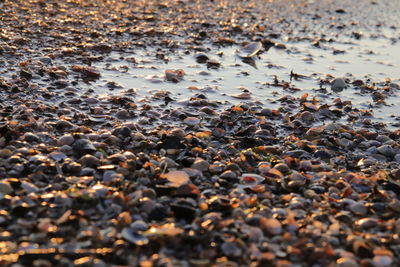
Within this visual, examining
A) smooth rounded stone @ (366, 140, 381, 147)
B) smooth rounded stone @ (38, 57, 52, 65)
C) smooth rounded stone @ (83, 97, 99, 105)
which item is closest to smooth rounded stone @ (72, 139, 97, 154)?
smooth rounded stone @ (83, 97, 99, 105)

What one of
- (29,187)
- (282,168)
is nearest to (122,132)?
(29,187)

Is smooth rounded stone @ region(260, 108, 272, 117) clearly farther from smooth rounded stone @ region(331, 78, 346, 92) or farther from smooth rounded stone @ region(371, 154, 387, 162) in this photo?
smooth rounded stone @ region(331, 78, 346, 92)

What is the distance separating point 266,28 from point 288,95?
229 inches

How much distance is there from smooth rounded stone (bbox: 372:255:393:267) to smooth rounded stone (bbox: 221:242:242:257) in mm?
903

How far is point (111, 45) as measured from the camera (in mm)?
8766

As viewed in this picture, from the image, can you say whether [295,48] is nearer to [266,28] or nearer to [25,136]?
[266,28]

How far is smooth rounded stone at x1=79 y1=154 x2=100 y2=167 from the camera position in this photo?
13.4ft

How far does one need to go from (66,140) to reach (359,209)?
9.11 ft

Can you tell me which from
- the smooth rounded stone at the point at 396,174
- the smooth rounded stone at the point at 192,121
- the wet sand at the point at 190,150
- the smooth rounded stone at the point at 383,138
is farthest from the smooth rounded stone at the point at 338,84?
the smooth rounded stone at the point at 396,174

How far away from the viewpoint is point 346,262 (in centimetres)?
300

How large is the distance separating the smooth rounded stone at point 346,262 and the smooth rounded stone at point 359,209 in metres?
0.74

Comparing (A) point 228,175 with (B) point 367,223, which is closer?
(B) point 367,223

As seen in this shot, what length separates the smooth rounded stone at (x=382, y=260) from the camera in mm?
3025

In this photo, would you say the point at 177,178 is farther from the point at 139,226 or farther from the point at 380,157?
the point at 380,157
